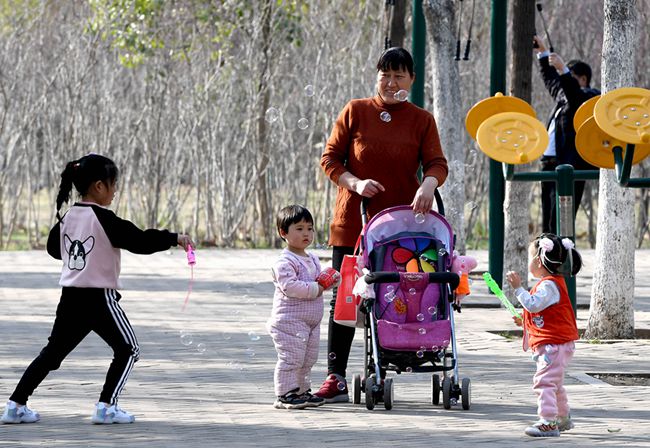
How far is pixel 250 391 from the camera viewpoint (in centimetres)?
772

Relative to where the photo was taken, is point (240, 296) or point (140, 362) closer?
point (140, 362)

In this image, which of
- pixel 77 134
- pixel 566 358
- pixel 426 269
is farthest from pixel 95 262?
pixel 77 134

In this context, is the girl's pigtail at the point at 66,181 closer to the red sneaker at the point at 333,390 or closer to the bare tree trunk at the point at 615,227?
the red sneaker at the point at 333,390

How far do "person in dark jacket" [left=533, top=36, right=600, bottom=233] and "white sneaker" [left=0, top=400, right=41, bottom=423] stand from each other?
6287 mm

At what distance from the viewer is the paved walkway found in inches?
250

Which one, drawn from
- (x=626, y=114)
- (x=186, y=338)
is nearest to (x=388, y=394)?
(x=626, y=114)

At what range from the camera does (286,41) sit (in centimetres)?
1995

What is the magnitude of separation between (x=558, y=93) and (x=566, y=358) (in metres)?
6.24

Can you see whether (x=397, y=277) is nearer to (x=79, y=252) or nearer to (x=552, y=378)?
(x=552, y=378)

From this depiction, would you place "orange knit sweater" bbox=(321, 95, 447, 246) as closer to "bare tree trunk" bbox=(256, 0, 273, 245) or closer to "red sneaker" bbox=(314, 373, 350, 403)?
"red sneaker" bbox=(314, 373, 350, 403)

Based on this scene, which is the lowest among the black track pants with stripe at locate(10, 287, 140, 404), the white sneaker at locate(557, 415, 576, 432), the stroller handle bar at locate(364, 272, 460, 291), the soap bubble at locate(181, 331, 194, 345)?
the white sneaker at locate(557, 415, 576, 432)

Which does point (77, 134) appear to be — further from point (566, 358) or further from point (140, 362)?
point (566, 358)

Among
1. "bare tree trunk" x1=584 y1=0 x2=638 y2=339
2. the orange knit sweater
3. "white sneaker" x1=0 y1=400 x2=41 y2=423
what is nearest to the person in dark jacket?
"bare tree trunk" x1=584 y1=0 x2=638 y2=339

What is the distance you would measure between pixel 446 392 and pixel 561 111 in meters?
5.70
